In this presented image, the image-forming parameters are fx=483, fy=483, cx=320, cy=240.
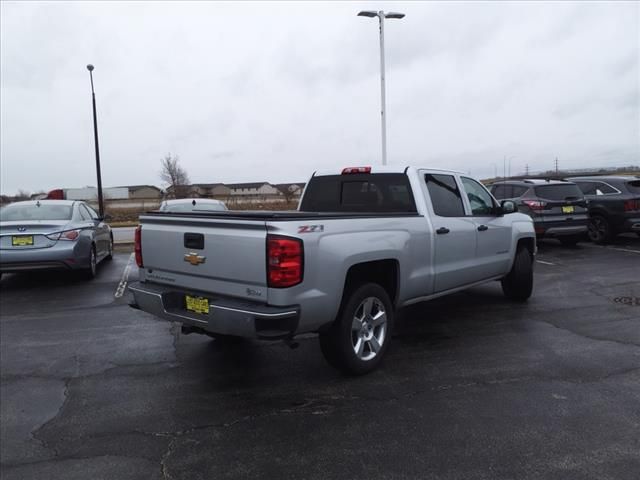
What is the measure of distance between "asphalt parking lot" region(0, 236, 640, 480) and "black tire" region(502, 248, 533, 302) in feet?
1.69

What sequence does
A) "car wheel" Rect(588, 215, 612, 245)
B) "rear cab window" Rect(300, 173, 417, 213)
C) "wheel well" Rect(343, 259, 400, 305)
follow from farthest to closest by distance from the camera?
1. "car wheel" Rect(588, 215, 612, 245)
2. "rear cab window" Rect(300, 173, 417, 213)
3. "wheel well" Rect(343, 259, 400, 305)

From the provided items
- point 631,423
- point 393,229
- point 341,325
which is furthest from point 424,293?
point 631,423

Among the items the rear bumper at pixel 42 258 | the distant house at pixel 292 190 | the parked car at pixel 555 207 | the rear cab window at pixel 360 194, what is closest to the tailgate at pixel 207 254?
the rear cab window at pixel 360 194

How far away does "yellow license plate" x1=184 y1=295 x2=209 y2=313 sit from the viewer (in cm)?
387

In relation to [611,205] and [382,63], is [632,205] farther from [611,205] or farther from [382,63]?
[382,63]

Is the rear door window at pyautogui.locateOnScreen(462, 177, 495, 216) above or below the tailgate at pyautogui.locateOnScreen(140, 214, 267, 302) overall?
above

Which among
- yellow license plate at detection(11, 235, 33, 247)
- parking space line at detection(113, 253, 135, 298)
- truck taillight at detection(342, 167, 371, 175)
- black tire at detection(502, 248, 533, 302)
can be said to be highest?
truck taillight at detection(342, 167, 371, 175)

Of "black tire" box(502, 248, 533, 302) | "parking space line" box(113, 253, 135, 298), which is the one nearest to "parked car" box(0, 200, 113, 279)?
"parking space line" box(113, 253, 135, 298)

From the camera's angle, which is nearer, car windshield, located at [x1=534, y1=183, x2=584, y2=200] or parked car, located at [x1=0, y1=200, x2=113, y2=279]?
parked car, located at [x1=0, y1=200, x2=113, y2=279]

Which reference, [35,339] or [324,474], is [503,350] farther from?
[35,339]

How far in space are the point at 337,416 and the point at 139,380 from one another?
75.0 inches

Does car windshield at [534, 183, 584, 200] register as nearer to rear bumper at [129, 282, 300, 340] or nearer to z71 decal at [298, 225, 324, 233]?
z71 decal at [298, 225, 324, 233]

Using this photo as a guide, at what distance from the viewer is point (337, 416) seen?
3.54 m

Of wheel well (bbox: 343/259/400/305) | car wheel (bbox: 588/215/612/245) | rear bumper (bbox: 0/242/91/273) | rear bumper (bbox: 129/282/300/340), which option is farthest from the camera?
car wheel (bbox: 588/215/612/245)
